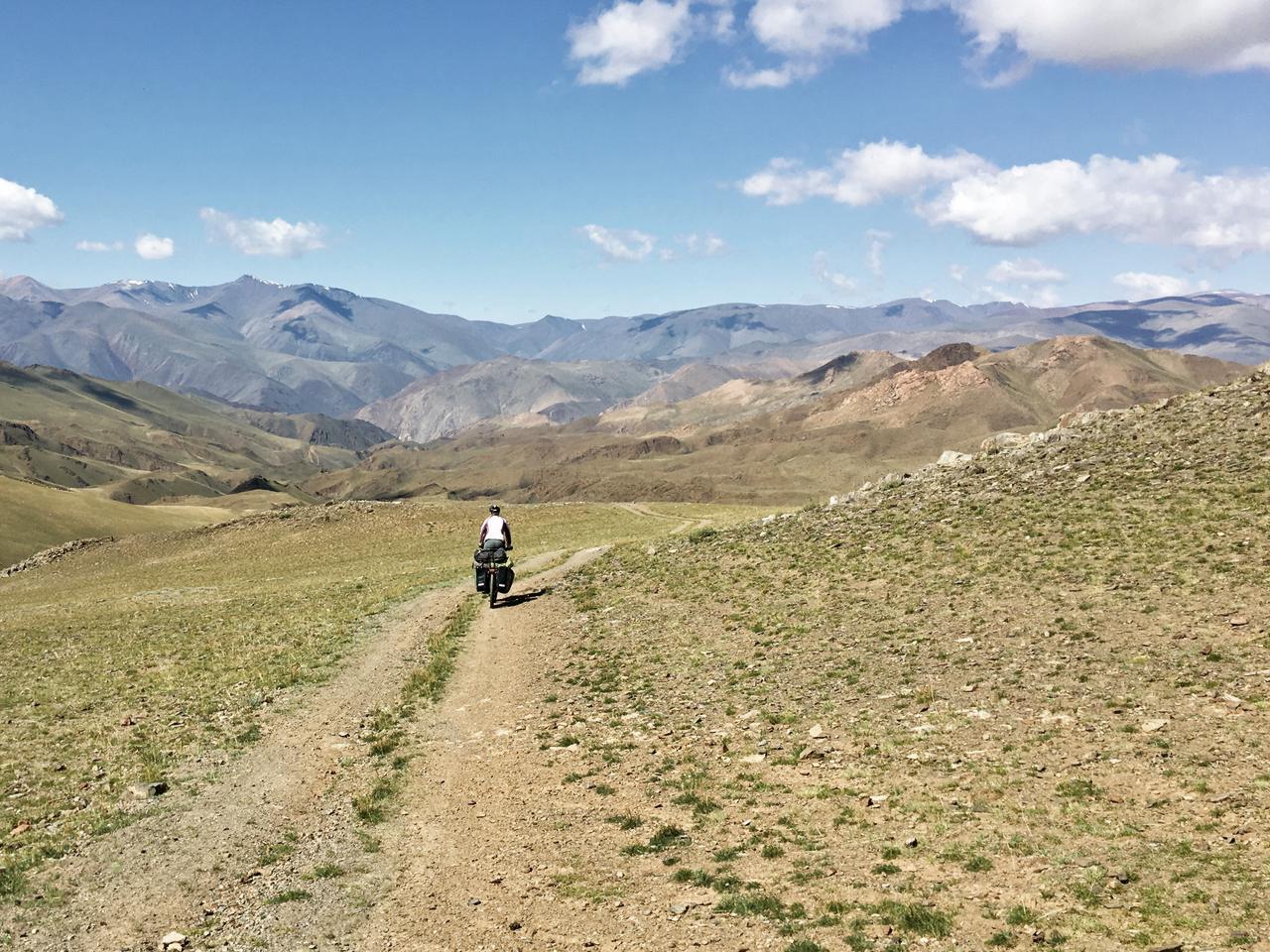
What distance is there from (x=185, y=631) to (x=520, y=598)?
12897mm

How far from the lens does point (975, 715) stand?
16312mm

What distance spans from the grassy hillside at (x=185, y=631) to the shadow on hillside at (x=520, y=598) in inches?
206

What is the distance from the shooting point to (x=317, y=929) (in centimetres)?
1059

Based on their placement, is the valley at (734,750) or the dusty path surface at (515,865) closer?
the dusty path surface at (515,865)

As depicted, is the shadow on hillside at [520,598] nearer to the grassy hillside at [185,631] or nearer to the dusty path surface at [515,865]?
the grassy hillside at [185,631]

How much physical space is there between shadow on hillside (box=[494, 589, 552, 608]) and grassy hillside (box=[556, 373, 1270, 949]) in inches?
134

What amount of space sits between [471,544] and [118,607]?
22.4 meters

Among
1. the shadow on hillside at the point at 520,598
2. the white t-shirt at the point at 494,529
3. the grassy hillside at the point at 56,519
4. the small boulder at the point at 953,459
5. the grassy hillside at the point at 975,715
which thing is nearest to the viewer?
the grassy hillside at the point at 975,715

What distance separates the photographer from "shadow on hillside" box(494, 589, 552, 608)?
33.2m

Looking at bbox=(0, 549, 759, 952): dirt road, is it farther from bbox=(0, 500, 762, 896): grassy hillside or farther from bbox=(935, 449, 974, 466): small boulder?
bbox=(935, 449, 974, 466): small boulder

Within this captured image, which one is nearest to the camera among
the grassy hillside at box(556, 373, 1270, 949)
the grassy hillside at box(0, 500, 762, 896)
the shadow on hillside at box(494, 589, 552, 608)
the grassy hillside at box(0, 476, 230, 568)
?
the grassy hillside at box(556, 373, 1270, 949)

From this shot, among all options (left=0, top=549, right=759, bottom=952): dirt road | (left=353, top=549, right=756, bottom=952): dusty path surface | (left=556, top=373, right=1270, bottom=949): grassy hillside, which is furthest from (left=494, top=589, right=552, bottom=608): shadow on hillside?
(left=0, top=549, right=759, bottom=952): dirt road

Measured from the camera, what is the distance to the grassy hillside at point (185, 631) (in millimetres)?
16406

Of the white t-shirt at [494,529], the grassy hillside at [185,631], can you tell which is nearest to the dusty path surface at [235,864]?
the grassy hillside at [185,631]
